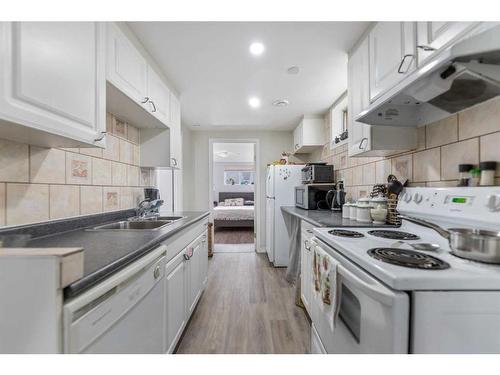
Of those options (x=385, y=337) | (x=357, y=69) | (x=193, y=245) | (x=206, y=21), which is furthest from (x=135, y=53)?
(x=385, y=337)

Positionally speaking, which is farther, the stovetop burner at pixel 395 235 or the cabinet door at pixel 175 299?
the cabinet door at pixel 175 299

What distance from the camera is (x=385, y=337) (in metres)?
0.68

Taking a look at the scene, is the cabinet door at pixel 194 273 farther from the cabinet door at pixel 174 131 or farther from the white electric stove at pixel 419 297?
the white electric stove at pixel 419 297

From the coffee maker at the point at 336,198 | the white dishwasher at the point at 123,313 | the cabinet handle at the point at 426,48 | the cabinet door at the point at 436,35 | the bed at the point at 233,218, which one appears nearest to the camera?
the white dishwasher at the point at 123,313

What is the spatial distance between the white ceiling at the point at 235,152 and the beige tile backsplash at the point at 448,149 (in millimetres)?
4177

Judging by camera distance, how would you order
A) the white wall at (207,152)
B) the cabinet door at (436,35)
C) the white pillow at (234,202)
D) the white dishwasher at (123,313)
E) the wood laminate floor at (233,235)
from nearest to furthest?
1. the white dishwasher at (123,313)
2. the cabinet door at (436,35)
3. the white wall at (207,152)
4. the wood laminate floor at (233,235)
5. the white pillow at (234,202)

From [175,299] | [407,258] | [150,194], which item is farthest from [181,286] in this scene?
[407,258]

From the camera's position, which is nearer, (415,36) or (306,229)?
(415,36)

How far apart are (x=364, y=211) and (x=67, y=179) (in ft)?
6.61

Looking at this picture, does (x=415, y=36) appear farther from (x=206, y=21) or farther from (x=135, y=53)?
(x=135, y=53)

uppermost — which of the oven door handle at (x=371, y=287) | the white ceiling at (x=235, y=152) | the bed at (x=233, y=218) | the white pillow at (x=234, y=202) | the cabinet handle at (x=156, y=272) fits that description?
Answer: the white ceiling at (x=235, y=152)

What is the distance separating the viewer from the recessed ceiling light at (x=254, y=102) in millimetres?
2727

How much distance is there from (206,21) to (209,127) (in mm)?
2578

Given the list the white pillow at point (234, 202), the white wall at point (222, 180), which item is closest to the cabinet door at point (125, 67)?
the white pillow at point (234, 202)
